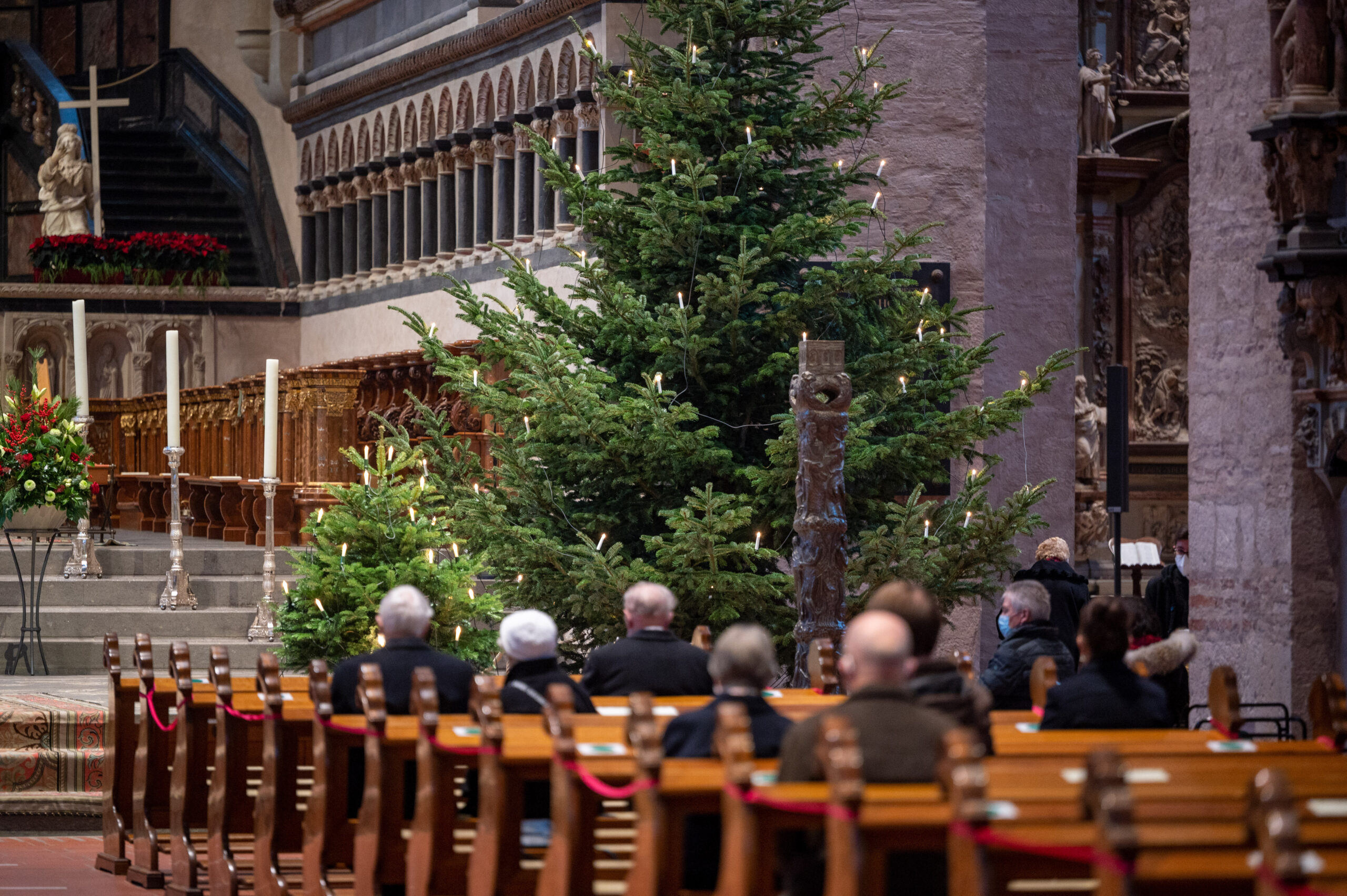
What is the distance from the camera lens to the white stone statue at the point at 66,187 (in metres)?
25.8

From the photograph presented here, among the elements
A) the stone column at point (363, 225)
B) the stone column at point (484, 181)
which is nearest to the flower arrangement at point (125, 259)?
the stone column at point (363, 225)

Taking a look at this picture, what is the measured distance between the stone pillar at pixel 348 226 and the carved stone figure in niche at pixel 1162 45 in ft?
27.4

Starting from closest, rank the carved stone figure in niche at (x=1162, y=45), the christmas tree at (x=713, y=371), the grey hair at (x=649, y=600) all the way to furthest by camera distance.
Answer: the grey hair at (x=649, y=600) → the christmas tree at (x=713, y=371) → the carved stone figure in niche at (x=1162, y=45)

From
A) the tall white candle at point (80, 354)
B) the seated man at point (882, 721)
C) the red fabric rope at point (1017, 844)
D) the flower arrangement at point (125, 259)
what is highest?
the flower arrangement at point (125, 259)

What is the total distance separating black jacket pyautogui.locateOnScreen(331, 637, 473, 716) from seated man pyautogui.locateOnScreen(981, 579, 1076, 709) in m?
2.24

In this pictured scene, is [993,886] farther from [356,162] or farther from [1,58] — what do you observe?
[1,58]

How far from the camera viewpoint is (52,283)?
24484mm

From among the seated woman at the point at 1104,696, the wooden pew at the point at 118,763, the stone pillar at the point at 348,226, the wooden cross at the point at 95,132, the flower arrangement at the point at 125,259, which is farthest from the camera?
the wooden cross at the point at 95,132

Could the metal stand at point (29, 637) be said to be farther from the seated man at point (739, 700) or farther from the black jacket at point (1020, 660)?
the seated man at point (739, 700)

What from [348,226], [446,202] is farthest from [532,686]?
[348,226]

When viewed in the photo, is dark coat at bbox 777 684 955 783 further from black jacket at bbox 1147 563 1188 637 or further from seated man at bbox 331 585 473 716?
black jacket at bbox 1147 563 1188 637

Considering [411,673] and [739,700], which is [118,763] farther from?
[739,700]

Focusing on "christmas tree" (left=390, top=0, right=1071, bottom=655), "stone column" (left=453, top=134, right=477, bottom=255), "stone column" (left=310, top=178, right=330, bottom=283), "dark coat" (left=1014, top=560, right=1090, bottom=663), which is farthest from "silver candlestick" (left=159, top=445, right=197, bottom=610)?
"stone column" (left=310, top=178, right=330, bottom=283)

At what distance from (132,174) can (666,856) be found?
23.4 meters
